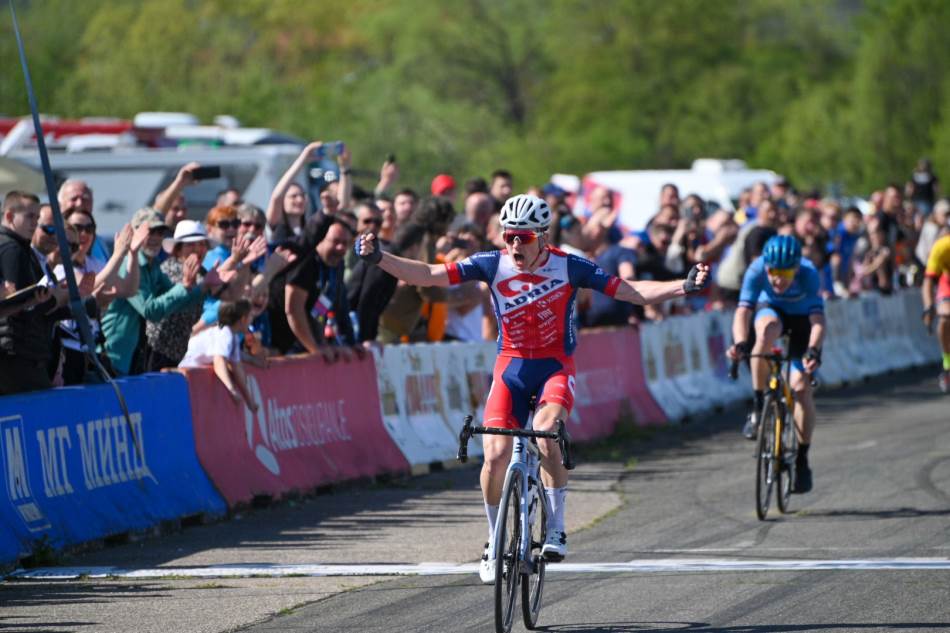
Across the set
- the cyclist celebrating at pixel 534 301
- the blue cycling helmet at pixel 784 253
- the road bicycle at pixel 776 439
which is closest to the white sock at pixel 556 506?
the cyclist celebrating at pixel 534 301

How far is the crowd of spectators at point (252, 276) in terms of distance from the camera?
11.9 m

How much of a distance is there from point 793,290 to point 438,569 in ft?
14.7

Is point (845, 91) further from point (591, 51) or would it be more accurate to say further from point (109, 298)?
point (109, 298)

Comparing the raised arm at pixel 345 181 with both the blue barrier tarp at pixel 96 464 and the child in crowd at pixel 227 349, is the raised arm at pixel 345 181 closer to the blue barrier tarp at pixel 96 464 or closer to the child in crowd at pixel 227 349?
the child in crowd at pixel 227 349

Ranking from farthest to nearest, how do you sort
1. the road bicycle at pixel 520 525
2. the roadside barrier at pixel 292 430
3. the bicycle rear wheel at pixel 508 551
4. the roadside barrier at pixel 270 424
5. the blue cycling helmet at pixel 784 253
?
1. the blue cycling helmet at pixel 784 253
2. the roadside barrier at pixel 292 430
3. the roadside barrier at pixel 270 424
4. the road bicycle at pixel 520 525
5. the bicycle rear wheel at pixel 508 551

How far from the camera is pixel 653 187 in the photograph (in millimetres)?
36406

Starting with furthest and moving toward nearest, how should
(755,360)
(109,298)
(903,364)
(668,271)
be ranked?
(903,364), (668,271), (755,360), (109,298)

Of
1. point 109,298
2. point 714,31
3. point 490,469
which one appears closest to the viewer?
point 490,469

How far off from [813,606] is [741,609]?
38 cm

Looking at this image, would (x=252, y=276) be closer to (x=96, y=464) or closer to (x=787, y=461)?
(x=96, y=464)

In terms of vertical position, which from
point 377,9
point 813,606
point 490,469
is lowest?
point 813,606

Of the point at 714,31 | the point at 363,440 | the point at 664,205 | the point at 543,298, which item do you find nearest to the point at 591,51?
the point at 714,31

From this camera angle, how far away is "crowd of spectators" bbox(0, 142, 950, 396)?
468 inches

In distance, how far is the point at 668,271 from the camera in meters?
21.6
